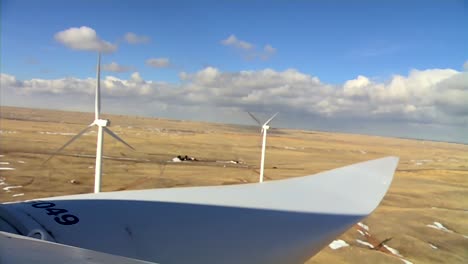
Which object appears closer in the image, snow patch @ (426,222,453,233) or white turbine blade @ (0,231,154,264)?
white turbine blade @ (0,231,154,264)

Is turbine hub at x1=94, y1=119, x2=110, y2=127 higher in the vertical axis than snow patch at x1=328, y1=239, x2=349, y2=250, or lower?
higher

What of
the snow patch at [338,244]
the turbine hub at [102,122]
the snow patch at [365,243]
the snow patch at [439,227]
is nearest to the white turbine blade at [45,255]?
the turbine hub at [102,122]

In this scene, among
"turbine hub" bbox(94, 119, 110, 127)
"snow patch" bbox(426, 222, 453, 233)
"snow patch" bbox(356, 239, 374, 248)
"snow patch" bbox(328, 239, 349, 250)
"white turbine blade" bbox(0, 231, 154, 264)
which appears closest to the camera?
"white turbine blade" bbox(0, 231, 154, 264)

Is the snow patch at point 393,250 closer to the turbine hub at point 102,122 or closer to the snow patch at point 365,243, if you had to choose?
the snow patch at point 365,243

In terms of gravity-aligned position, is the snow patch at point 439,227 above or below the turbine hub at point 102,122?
below

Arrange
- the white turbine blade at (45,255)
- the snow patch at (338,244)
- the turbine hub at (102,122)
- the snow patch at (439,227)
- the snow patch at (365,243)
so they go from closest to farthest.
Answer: the white turbine blade at (45,255), the turbine hub at (102,122), the snow patch at (338,244), the snow patch at (365,243), the snow patch at (439,227)

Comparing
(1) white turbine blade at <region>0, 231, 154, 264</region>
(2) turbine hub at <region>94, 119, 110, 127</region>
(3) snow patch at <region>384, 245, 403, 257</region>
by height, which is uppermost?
(2) turbine hub at <region>94, 119, 110, 127</region>

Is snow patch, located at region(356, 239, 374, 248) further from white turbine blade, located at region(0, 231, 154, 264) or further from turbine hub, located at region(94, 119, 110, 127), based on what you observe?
white turbine blade, located at region(0, 231, 154, 264)

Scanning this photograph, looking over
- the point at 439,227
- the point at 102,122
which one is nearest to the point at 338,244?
the point at 439,227

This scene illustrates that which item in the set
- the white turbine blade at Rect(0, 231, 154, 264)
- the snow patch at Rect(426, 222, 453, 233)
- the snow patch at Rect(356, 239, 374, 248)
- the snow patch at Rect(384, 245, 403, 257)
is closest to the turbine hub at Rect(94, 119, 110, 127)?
the snow patch at Rect(356, 239, 374, 248)

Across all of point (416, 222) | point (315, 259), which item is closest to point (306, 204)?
point (315, 259)

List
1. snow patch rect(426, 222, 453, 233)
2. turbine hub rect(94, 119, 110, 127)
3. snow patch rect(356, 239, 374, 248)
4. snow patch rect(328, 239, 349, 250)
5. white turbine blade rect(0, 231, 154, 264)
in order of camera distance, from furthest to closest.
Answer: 1. snow patch rect(426, 222, 453, 233)
2. snow patch rect(356, 239, 374, 248)
3. snow patch rect(328, 239, 349, 250)
4. turbine hub rect(94, 119, 110, 127)
5. white turbine blade rect(0, 231, 154, 264)
